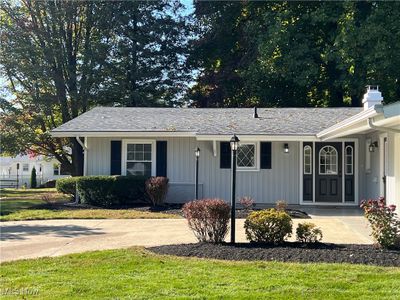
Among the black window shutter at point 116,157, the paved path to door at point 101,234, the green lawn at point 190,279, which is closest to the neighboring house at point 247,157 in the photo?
the black window shutter at point 116,157

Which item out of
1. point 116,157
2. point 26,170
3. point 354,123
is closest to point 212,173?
point 116,157

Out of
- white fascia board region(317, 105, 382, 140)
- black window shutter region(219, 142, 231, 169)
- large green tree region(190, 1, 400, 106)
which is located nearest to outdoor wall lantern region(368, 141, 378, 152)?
white fascia board region(317, 105, 382, 140)

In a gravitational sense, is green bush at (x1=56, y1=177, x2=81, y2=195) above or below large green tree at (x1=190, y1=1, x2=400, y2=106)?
below

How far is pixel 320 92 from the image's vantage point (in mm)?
29047

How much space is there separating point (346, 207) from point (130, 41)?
19.3 m

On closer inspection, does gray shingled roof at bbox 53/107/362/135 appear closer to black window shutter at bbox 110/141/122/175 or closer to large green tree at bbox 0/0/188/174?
black window shutter at bbox 110/141/122/175

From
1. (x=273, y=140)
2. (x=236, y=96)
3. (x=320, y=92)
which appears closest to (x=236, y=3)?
(x=236, y=96)

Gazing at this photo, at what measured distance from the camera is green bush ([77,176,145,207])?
1633 cm

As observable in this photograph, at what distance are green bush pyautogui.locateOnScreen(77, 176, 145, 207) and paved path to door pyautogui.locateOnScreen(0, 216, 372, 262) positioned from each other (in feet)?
11.4

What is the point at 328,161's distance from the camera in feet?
55.5

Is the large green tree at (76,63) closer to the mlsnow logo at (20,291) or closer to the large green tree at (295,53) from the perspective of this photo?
the large green tree at (295,53)

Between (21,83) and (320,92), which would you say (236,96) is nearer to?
(320,92)

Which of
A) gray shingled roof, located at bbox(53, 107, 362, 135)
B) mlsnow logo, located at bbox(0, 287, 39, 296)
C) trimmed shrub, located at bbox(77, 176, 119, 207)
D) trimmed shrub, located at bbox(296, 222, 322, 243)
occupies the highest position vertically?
gray shingled roof, located at bbox(53, 107, 362, 135)

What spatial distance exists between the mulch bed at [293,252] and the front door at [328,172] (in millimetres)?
8437
